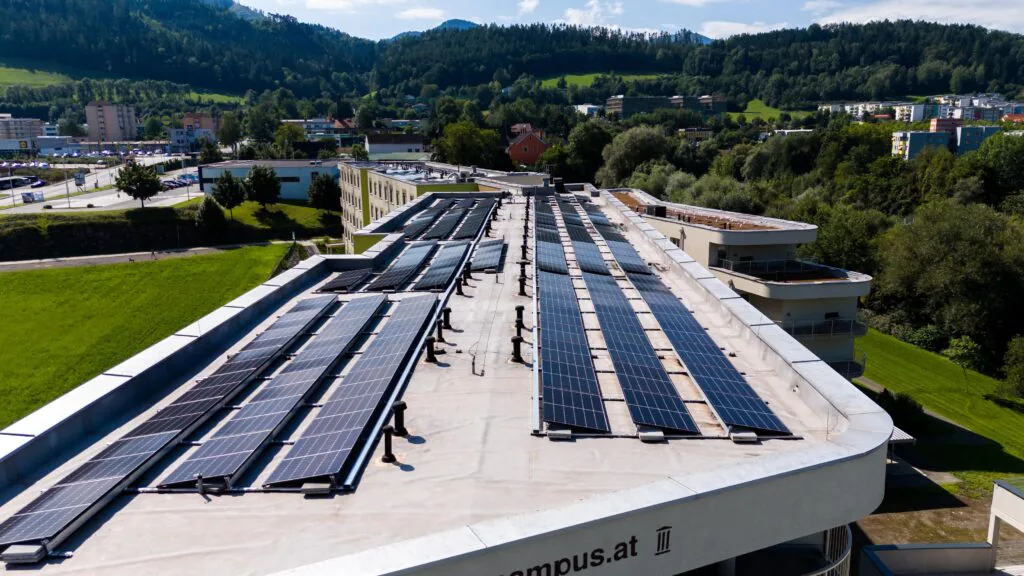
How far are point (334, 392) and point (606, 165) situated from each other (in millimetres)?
81123

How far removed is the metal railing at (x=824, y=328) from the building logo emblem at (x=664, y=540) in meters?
22.9

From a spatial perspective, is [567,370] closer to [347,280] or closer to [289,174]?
[347,280]

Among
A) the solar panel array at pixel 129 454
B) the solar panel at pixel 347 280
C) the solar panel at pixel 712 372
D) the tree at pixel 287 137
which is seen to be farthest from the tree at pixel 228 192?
the solar panel at pixel 712 372

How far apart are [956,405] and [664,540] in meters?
37.5

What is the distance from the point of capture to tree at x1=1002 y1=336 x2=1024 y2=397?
3950 cm

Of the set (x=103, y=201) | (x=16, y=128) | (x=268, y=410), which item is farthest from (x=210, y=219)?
(x=16, y=128)

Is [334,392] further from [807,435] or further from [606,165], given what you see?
[606,165]

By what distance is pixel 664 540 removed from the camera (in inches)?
346

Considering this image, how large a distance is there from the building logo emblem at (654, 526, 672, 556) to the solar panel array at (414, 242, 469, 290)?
1257 cm

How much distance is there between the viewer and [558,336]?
15.1m

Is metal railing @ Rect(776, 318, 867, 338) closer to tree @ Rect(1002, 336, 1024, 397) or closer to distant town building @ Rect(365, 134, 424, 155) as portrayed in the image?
tree @ Rect(1002, 336, 1024, 397)

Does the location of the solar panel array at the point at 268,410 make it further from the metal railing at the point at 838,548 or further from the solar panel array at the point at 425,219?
the solar panel array at the point at 425,219

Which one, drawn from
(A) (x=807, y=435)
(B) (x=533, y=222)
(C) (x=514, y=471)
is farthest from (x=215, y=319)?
(B) (x=533, y=222)

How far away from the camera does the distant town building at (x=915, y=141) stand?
123075mm
